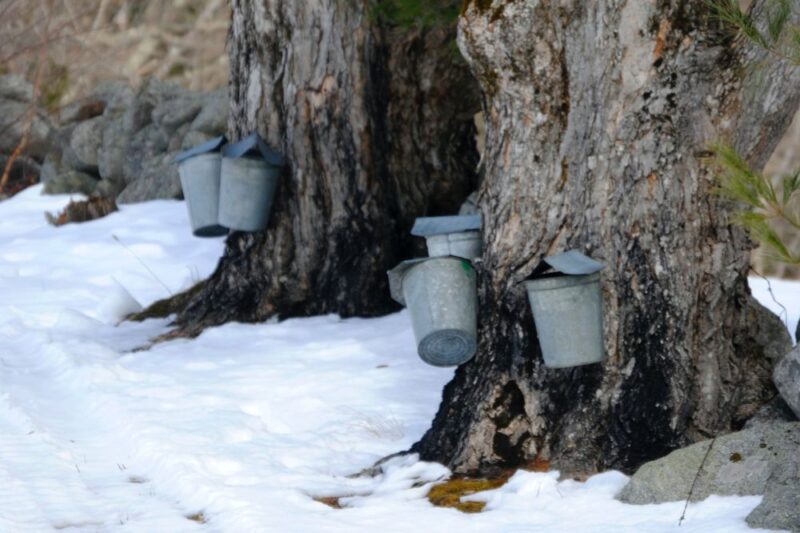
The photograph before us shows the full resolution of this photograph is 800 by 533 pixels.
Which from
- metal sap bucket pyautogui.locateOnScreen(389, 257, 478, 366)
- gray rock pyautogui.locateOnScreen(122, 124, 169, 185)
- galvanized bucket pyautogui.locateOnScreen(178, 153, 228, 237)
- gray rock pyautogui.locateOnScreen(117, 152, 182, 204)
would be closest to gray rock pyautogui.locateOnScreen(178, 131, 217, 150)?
gray rock pyautogui.locateOnScreen(117, 152, 182, 204)

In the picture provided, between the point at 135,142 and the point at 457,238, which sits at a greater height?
the point at 457,238

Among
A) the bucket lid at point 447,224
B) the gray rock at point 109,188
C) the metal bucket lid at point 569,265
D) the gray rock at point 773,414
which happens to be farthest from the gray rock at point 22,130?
the gray rock at point 773,414

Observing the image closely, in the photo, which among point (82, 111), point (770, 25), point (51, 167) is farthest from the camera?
point (82, 111)

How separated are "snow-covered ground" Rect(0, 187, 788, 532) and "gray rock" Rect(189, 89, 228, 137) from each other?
278 centimetres

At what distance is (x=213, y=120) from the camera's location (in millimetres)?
10484

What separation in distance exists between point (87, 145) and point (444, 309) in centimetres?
762

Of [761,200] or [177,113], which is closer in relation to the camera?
[761,200]

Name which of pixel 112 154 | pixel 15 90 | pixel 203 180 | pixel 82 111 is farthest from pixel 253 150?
pixel 15 90

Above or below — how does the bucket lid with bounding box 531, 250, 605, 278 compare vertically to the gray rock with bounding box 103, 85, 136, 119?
above

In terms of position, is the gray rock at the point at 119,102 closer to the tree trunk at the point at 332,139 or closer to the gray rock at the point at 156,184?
the gray rock at the point at 156,184

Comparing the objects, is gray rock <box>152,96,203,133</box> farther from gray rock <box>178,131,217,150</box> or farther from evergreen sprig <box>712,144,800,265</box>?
evergreen sprig <box>712,144,800,265</box>

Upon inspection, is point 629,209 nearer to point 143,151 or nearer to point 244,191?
point 244,191

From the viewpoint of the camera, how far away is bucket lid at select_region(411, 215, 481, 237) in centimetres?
475

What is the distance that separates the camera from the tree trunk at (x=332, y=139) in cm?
643
